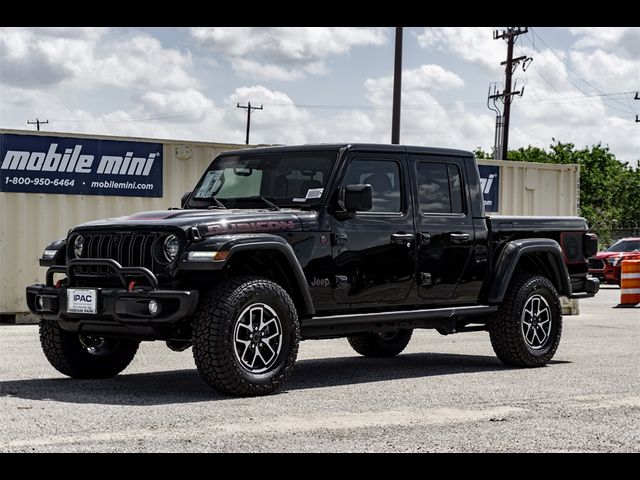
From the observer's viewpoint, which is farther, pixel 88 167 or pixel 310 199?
pixel 88 167

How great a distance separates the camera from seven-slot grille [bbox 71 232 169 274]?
826cm

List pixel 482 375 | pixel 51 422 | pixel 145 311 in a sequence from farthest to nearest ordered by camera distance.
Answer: pixel 482 375
pixel 145 311
pixel 51 422

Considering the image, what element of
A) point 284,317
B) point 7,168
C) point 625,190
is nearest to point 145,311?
point 284,317

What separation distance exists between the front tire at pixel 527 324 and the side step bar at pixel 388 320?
0.17 meters

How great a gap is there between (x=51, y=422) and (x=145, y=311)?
128cm

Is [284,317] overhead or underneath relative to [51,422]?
overhead

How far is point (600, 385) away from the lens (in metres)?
9.22

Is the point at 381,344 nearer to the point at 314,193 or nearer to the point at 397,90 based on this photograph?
the point at 314,193

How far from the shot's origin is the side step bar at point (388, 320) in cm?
902

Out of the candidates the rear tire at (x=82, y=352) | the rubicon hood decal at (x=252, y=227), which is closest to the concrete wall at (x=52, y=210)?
the rear tire at (x=82, y=352)

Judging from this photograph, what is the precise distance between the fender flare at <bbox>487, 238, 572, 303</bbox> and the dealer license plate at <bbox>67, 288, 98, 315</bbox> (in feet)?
12.4

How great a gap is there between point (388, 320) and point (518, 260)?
179 centimetres

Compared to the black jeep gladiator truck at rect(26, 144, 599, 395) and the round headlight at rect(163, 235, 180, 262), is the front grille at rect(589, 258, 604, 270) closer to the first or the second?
the black jeep gladiator truck at rect(26, 144, 599, 395)
